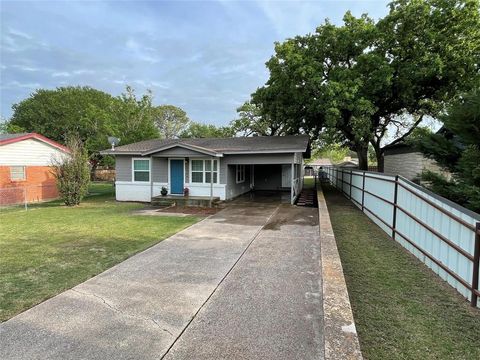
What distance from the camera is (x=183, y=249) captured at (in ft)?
20.7

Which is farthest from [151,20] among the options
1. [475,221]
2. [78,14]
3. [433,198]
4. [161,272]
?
[475,221]

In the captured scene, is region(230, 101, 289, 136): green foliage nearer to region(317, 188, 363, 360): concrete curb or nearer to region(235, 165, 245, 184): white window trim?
region(235, 165, 245, 184): white window trim

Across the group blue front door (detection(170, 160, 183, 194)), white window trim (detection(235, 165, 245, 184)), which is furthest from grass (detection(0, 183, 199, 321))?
white window trim (detection(235, 165, 245, 184))

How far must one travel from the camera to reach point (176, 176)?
14.5 m

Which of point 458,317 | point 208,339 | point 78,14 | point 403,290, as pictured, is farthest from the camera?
point 78,14

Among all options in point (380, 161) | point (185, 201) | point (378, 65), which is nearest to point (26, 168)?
point (185, 201)

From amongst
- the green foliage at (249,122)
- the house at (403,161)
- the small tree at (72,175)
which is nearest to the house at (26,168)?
the small tree at (72,175)

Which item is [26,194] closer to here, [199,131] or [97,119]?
[97,119]

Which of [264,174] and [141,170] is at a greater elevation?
[141,170]

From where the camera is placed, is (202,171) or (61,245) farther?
(202,171)

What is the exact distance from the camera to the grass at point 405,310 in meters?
2.78

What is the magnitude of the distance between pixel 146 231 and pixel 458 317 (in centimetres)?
697

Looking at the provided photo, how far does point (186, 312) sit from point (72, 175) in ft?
40.5

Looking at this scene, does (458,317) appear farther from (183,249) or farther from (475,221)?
(183,249)
